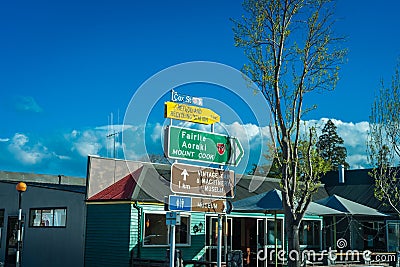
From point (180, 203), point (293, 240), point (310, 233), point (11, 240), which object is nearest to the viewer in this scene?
point (180, 203)

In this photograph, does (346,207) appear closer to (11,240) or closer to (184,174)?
(184,174)

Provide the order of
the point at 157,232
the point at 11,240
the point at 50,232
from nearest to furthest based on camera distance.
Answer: the point at 157,232
the point at 50,232
the point at 11,240

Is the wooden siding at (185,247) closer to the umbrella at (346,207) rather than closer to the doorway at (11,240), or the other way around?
the umbrella at (346,207)

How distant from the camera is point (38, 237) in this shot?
68.4ft

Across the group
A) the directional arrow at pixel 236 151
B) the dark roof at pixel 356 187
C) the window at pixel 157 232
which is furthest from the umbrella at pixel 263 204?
the dark roof at pixel 356 187

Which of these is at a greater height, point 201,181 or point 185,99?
point 185,99

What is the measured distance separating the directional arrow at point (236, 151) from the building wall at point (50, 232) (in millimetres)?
8781

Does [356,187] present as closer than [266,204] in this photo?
No

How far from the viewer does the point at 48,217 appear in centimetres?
2053

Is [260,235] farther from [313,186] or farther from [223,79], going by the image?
[223,79]

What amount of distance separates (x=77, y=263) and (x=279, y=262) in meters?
7.05

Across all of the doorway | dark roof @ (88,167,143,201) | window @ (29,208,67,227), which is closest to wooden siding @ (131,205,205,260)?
dark roof @ (88,167,143,201)

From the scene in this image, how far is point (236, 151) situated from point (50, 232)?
10742mm

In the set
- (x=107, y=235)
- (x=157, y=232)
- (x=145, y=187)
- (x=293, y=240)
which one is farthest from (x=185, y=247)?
(x=293, y=240)
